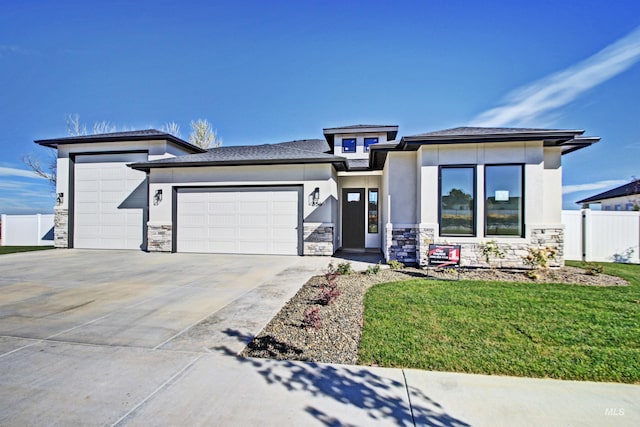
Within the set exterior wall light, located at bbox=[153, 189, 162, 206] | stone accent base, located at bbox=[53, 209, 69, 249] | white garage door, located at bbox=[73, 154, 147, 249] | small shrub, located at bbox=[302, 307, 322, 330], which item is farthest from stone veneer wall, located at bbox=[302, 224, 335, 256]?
stone accent base, located at bbox=[53, 209, 69, 249]

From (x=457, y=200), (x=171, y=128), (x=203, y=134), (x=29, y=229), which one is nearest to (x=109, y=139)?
(x=29, y=229)

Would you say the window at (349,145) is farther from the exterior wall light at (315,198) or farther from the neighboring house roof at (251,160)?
the exterior wall light at (315,198)

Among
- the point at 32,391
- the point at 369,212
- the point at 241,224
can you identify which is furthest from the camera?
the point at 369,212

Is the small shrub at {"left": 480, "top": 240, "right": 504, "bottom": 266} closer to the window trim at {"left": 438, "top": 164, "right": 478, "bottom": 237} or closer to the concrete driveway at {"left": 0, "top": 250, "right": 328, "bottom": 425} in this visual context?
the window trim at {"left": 438, "top": 164, "right": 478, "bottom": 237}

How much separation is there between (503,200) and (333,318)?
6255 mm

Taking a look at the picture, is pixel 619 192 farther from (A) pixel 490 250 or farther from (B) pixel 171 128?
(B) pixel 171 128

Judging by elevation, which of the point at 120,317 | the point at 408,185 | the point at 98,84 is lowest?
the point at 120,317

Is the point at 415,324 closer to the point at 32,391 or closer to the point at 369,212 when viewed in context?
the point at 32,391

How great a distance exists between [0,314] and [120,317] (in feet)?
6.09

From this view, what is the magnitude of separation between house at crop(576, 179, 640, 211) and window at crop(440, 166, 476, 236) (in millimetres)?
18158

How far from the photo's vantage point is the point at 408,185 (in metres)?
9.38

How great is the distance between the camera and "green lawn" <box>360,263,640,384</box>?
9.82ft

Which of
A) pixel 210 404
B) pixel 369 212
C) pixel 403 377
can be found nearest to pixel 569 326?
pixel 403 377

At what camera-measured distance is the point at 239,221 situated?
1138cm
